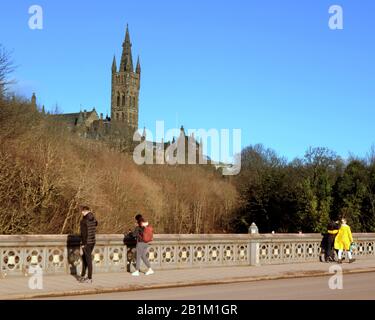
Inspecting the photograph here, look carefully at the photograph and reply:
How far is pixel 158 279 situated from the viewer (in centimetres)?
1534

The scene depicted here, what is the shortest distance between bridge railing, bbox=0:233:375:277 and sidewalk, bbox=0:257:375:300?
42 cm

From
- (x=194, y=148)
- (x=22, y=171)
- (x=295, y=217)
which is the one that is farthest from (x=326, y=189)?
(x=194, y=148)

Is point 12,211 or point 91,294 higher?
point 12,211

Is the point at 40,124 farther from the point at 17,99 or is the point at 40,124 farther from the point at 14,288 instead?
the point at 14,288

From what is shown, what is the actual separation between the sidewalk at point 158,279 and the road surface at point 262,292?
41 cm

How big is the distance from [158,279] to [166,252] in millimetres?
2463

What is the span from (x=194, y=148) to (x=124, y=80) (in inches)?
3561

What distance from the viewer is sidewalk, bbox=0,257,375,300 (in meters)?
12.8

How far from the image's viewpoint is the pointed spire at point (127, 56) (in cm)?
18062

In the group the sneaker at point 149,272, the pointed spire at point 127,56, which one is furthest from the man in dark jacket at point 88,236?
the pointed spire at point 127,56

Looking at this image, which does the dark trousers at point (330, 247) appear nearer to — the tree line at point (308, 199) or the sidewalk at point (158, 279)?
the sidewalk at point (158, 279)
